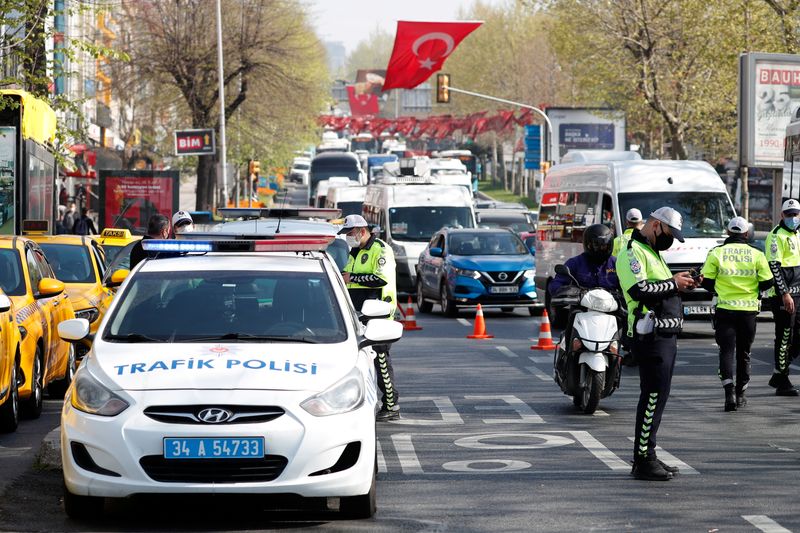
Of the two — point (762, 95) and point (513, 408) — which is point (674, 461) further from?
point (762, 95)

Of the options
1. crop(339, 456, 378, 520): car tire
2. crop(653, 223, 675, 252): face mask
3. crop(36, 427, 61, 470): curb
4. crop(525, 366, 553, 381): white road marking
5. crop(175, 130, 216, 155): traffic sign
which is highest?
crop(175, 130, 216, 155): traffic sign

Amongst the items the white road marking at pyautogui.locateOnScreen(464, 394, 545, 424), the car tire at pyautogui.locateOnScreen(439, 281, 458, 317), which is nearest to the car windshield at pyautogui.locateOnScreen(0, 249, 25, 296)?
the white road marking at pyautogui.locateOnScreen(464, 394, 545, 424)

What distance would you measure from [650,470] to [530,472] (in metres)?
0.84

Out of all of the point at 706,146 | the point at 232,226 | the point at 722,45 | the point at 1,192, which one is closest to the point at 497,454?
the point at 232,226

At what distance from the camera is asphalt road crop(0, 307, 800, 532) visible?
8.55 m

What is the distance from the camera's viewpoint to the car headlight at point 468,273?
27000 millimetres

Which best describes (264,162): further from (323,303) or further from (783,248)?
(323,303)

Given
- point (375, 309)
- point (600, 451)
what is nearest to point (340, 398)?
point (375, 309)

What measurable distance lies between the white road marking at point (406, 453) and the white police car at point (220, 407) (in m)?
1.60

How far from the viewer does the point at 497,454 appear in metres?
11.2

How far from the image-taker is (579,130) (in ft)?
197

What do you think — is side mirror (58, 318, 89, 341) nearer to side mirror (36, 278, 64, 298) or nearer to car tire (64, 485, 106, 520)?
car tire (64, 485, 106, 520)

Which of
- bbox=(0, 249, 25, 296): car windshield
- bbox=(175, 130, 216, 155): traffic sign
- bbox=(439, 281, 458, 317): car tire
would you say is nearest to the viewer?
bbox=(0, 249, 25, 296): car windshield

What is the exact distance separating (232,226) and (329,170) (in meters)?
55.7
